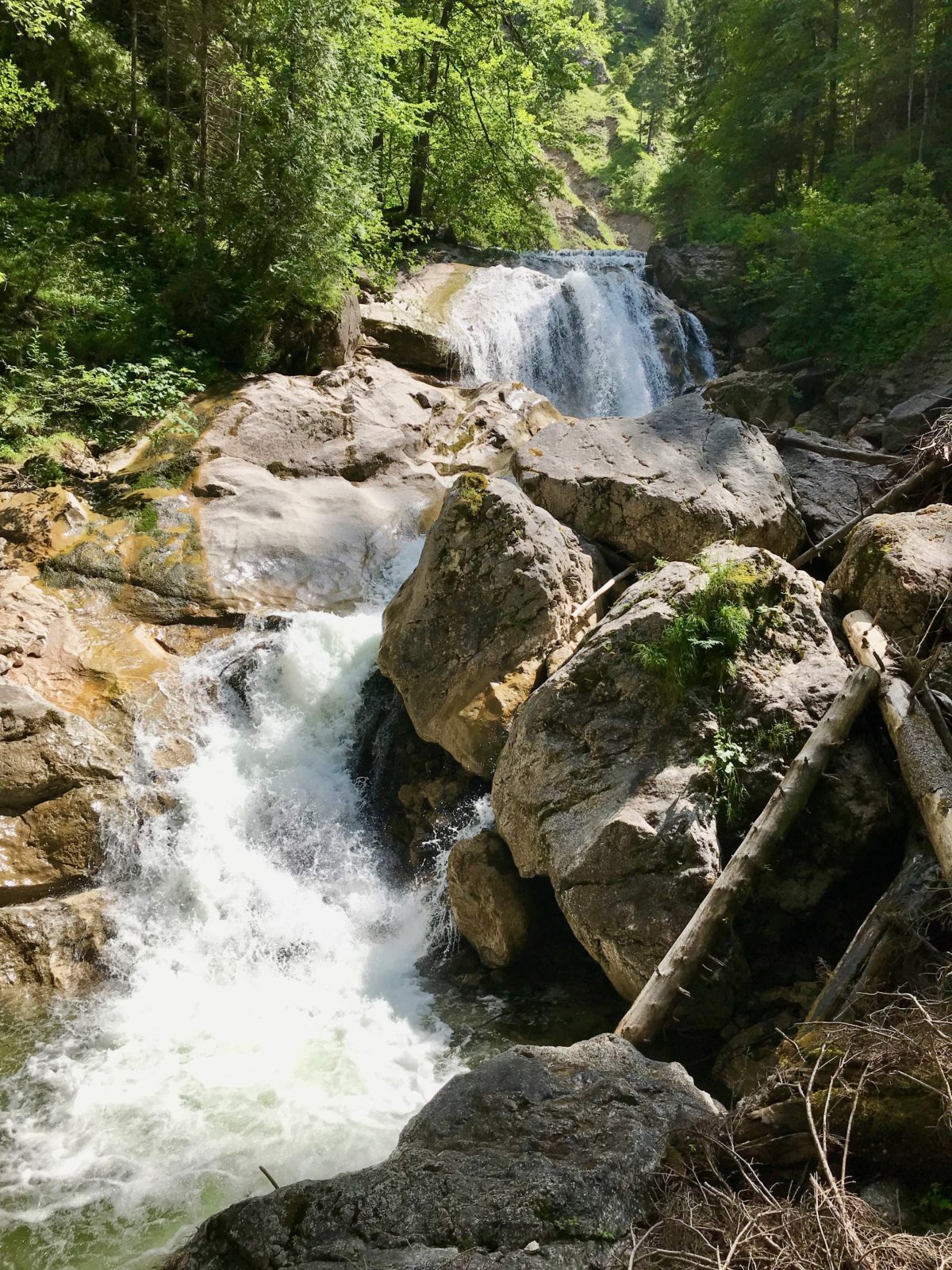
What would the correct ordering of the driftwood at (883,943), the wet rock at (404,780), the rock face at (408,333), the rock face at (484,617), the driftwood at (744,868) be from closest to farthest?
the driftwood at (883,943)
the driftwood at (744,868)
the rock face at (484,617)
the wet rock at (404,780)
the rock face at (408,333)

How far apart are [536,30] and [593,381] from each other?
31.5 ft

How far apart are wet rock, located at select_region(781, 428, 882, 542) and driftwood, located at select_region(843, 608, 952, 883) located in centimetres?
322

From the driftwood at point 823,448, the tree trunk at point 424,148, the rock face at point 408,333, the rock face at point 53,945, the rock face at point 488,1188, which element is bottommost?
the rock face at point 53,945

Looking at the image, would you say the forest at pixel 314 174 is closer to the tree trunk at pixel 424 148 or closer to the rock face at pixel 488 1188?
the tree trunk at pixel 424 148

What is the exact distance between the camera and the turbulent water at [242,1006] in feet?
15.3

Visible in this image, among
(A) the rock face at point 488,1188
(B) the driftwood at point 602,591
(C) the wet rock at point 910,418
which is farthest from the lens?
(C) the wet rock at point 910,418

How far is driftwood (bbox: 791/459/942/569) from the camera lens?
24.8ft

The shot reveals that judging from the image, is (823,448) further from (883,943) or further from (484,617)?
(883,943)

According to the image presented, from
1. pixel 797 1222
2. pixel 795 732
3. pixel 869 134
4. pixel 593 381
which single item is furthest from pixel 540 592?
pixel 869 134

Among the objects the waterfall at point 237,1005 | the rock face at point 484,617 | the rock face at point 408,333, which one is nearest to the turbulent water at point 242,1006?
the waterfall at point 237,1005

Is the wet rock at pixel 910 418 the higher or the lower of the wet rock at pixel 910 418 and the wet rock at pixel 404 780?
the higher

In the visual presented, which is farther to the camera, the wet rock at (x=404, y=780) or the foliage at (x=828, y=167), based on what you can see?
the foliage at (x=828, y=167)

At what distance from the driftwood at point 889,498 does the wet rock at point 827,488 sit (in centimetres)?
56

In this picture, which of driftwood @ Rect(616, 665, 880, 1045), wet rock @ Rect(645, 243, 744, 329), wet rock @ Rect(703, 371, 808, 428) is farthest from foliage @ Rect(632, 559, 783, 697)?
wet rock @ Rect(645, 243, 744, 329)
